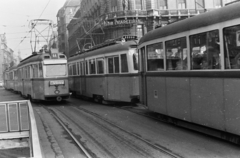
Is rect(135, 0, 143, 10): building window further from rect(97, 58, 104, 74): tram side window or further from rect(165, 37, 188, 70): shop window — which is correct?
rect(165, 37, 188, 70): shop window

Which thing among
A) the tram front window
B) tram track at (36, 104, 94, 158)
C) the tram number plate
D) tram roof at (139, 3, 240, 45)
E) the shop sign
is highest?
the shop sign

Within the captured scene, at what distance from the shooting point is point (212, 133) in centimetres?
685

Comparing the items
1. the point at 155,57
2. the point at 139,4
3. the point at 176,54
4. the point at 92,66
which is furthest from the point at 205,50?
the point at 139,4

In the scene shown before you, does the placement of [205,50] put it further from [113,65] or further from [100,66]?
[100,66]

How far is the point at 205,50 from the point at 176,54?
50.1 inches

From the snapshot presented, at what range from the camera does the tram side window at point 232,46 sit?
18.6ft

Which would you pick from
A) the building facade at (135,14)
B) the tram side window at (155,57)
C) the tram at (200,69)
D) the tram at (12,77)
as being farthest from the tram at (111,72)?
the building facade at (135,14)

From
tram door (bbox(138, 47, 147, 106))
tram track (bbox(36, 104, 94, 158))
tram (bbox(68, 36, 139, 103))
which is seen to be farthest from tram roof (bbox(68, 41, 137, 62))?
tram track (bbox(36, 104, 94, 158))

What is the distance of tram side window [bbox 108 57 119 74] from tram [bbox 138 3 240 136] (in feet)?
13.3

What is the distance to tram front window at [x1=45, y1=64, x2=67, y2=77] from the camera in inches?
642

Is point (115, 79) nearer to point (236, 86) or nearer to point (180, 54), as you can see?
point (180, 54)

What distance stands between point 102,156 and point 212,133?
8.96 ft

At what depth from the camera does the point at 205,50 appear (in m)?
6.64

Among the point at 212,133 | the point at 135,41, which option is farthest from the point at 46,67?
the point at 212,133
